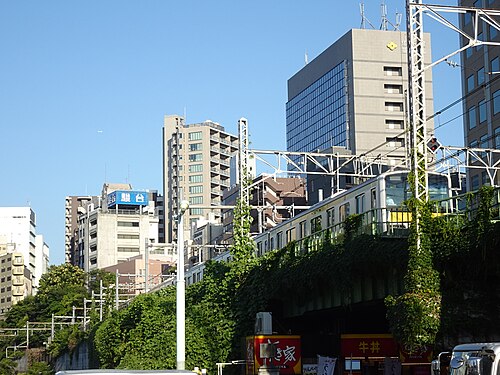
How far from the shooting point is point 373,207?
40.6 metres

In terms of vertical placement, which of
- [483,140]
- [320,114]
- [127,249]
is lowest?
[127,249]

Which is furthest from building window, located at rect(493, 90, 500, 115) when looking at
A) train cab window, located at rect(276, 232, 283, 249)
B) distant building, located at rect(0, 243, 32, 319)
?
distant building, located at rect(0, 243, 32, 319)

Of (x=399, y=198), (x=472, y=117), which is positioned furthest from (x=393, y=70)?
(x=399, y=198)

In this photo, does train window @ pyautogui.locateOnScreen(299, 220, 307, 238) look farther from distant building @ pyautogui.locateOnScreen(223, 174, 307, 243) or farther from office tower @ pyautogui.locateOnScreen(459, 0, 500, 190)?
distant building @ pyautogui.locateOnScreen(223, 174, 307, 243)

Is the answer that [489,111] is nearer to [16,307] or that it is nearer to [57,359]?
[57,359]

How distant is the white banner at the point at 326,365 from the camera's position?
4059 cm

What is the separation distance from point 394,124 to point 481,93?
64.2m

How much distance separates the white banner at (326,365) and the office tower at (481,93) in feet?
132

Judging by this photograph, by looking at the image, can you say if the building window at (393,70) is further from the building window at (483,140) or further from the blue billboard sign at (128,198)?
the building window at (483,140)

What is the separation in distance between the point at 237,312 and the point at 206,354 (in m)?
2.72

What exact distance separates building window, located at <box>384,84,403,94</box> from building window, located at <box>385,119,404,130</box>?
449 cm

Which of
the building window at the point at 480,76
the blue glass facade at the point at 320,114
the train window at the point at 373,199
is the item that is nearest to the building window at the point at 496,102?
the building window at the point at 480,76

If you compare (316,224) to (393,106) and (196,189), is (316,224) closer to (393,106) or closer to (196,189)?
(393,106)

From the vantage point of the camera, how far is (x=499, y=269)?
29406 millimetres
